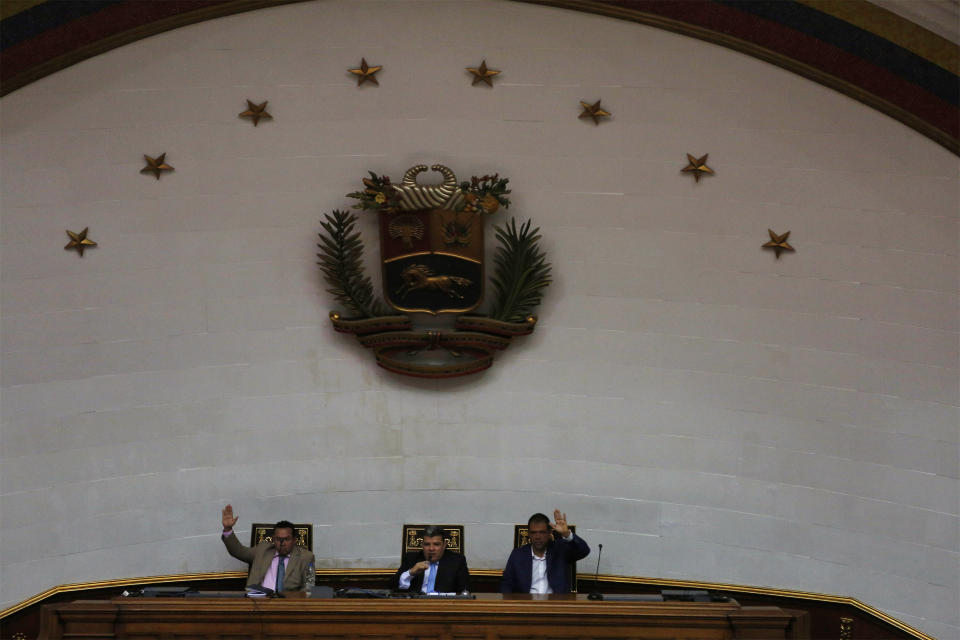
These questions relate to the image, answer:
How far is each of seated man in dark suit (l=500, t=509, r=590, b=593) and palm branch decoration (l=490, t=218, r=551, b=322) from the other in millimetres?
1593

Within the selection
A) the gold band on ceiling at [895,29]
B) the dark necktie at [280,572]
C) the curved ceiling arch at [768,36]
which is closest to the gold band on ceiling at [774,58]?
the curved ceiling arch at [768,36]

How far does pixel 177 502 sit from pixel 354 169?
2656 mm

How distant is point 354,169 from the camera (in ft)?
26.5

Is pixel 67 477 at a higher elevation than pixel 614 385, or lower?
lower

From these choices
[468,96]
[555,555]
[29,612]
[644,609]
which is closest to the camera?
[644,609]

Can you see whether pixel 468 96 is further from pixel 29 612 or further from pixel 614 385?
pixel 29 612

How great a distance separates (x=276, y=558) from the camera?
733cm

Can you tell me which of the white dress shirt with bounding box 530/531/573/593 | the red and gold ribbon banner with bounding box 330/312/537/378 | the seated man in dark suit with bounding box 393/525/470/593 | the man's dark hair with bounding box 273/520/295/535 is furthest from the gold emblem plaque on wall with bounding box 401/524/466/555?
the red and gold ribbon banner with bounding box 330/312/537/378

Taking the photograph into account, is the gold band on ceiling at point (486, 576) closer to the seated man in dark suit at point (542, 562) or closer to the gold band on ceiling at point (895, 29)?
the seated man in dark suit at point (542, 562)

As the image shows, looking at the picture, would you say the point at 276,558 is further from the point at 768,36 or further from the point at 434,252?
the point at 768,36

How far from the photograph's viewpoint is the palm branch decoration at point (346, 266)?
794cm

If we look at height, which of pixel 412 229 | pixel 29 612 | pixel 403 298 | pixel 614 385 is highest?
pixel 412 229

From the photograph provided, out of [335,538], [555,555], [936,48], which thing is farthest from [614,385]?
[936,48]

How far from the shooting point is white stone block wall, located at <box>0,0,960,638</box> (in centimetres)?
777
